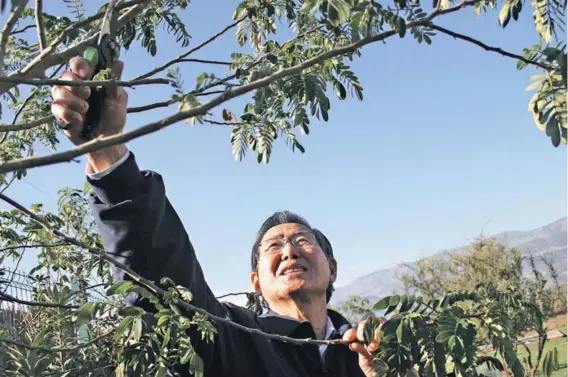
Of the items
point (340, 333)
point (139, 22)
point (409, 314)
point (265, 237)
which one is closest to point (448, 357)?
point (409, 314)

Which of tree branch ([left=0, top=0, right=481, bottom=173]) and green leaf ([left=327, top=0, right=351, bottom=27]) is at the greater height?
green leaf ([left=327, top=0, right=351, bottom=27])

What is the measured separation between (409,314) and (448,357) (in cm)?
14

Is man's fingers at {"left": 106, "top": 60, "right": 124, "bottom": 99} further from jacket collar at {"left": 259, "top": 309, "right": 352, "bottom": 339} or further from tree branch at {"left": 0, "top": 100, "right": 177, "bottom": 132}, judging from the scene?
jacket collar at {"left": 259, "top": 309, "right": 352, "bottom": 339}

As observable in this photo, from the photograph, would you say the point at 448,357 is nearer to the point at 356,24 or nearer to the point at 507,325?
the point at 507,325

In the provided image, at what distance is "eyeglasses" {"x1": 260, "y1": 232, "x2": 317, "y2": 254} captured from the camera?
283cm

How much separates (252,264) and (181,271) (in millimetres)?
1174

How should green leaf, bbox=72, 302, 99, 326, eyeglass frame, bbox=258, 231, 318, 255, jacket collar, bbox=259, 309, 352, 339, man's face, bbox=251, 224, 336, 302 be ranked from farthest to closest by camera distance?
eyeglass frame, bbox=258, 231, 318, 255
man's face, bbox=251, 224, 336, 302
jacket collar, bbox=259, 309, 352, 339
green leaf, bbox=72, 302, 99, 326

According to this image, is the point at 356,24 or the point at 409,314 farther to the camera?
the point at 409,314

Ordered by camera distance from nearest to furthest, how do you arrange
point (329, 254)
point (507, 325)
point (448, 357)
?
point (448, 357), point (507, 325), point (329, 254)

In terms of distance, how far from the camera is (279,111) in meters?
2.86

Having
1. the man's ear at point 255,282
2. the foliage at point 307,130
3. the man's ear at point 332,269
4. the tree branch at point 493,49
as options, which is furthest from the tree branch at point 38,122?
the man's ear at point 332,269

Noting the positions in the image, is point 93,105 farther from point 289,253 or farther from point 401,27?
point 289,253

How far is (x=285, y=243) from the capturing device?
9.31 feet

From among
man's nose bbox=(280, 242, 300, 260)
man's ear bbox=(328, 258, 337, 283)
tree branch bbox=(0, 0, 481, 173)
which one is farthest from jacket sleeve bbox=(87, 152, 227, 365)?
man's ear bbox=(328, 258, 337, 283)
